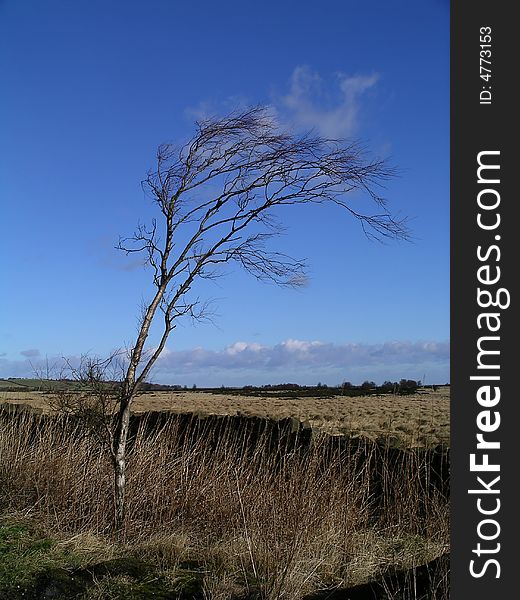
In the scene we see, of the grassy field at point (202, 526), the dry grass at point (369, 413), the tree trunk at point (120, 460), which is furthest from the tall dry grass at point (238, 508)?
the dry grass at point (369, 413)

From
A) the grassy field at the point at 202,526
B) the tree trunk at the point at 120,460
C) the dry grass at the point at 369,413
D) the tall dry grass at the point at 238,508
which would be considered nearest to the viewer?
the grassy field at the point at 202,526

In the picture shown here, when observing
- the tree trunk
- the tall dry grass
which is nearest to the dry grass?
the tall dry grass

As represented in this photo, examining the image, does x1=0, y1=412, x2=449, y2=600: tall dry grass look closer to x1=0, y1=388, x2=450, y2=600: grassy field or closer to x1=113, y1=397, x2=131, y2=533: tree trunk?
x1=0, y1=388, x2=450, y2=600: grassy field

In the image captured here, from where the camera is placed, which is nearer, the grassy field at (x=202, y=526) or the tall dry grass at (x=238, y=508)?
the grassy field at (x=202, y=526)

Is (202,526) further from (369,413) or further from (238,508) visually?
(369,413)

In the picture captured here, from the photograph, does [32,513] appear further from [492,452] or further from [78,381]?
[492,452]

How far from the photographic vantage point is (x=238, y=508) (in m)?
6.50

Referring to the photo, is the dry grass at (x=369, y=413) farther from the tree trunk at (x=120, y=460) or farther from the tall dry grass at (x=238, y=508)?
the tree trunk at (x=120, y=460)

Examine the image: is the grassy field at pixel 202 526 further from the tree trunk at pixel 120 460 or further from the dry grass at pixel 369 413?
the dry grass at pixel 369 413

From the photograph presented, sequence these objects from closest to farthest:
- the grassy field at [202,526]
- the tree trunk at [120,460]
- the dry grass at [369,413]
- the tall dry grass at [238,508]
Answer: the grassy field at [202,526], the tall dry grass at [238,508], the tree trunk at [120,460], the dry grass at [369,413]

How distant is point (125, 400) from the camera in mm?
6105

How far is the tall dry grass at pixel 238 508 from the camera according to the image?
4.80 metres

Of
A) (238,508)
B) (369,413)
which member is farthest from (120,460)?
(369,413)

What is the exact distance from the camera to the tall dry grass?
15.8ft
